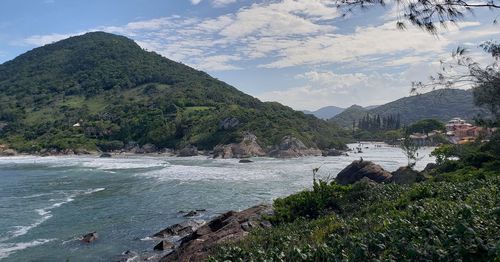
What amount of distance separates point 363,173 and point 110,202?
25584 millimetres

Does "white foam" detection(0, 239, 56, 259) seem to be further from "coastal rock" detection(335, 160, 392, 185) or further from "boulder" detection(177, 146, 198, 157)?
"boulder" detection(177, 146, 198, 157)

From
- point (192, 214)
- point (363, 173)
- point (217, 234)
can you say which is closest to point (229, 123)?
point (363, 173)

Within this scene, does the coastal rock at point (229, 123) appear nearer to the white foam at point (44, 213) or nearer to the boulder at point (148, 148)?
the boulder at point (148, 148)

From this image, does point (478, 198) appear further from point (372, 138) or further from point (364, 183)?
point (372, 138)

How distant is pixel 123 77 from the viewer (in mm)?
195000

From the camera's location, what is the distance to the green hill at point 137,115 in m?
118

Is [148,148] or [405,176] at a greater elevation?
[148,148]

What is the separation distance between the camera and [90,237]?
2602 cm

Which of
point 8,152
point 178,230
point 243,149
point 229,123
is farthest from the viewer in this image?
point 229,123

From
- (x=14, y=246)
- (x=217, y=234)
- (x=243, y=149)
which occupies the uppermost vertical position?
(x=243, y=149)

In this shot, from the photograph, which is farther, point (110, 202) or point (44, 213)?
point (110, 202)

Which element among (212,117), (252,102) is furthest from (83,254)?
(252,102)

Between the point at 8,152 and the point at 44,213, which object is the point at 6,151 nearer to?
the point at 8,152

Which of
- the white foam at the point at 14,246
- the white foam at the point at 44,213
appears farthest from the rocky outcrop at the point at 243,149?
the white foam at the point at 14,246
